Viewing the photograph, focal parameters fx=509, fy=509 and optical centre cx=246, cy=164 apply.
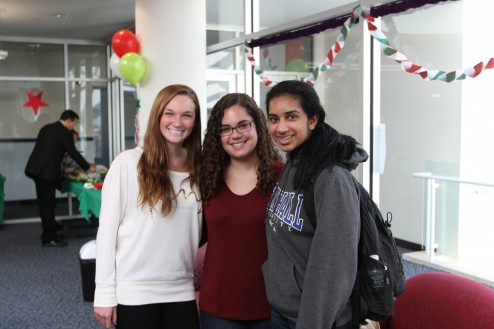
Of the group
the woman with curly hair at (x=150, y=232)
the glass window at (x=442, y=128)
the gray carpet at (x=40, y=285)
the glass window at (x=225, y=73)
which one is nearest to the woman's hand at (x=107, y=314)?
the woman with curly hair at (x=150, y=232)

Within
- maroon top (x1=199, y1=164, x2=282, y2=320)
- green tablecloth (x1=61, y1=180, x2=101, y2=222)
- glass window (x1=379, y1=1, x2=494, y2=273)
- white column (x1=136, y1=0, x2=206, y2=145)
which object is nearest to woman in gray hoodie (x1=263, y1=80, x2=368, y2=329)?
maroon top (x1=199, y1=164, x2=282, y2=320)

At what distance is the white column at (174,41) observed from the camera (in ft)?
18.2

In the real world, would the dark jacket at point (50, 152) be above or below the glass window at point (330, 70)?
below

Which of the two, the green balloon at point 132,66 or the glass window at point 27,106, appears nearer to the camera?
the green balloon at point 132,66

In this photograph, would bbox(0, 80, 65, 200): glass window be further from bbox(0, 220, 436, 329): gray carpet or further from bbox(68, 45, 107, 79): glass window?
bbox(0, 220, 436, 329): gray carpet

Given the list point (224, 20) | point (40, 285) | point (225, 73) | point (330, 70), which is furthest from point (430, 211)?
point (40, 285)

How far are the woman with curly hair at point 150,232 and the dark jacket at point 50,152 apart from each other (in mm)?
5066

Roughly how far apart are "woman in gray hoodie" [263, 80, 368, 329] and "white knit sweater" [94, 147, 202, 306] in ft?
1.29

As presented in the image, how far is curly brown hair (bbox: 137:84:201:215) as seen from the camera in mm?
1821

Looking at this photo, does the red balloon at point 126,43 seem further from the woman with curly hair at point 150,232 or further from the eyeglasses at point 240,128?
the eyeglasses at point 240,128

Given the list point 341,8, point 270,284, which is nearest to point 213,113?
point 270,284

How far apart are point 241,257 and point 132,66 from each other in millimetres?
4315

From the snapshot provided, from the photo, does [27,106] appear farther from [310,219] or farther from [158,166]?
[310,219]

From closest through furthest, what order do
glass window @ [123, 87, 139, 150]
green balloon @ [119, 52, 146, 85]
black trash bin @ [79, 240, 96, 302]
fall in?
black trash bin @ [79, 240, 96, 302] → green balloon @ [119, 52, 146, 85] → glass window @ [123, 87, 139, 150]
